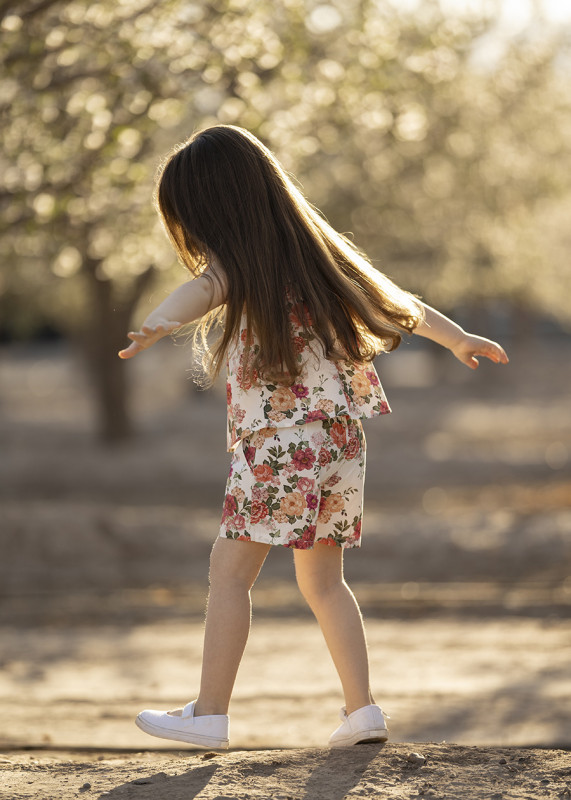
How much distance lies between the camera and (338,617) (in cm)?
316

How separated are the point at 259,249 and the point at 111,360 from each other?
1370cm

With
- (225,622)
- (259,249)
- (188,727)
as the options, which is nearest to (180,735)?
(188,727)

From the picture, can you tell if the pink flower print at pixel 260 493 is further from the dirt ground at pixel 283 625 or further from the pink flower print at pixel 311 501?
the dirt ground at pixel 283 625

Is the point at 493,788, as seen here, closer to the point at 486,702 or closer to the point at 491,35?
the point at 486,702

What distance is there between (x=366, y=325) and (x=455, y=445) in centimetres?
1597

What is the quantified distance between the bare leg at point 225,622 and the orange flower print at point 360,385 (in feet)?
1.74

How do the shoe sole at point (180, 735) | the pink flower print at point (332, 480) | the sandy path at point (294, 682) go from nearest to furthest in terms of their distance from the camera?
the shoe sole at point (180, 735), the pink flower print at point (332, 480), the sandy path at point (294, 682)

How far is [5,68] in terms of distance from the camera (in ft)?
17.9

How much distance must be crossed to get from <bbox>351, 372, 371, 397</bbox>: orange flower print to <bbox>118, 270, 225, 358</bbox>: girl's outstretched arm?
0.46 m

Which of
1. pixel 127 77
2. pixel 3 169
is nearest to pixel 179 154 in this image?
pixel 127 77

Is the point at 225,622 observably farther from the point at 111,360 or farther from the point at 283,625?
the point at 111,360

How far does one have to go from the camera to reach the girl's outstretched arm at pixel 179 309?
9.02 ft

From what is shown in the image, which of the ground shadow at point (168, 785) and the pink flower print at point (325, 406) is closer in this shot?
the ground shadow at point (168, 785)

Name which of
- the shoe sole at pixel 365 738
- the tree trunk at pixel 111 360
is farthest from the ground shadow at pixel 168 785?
the tree trunk at pixel 111 360
